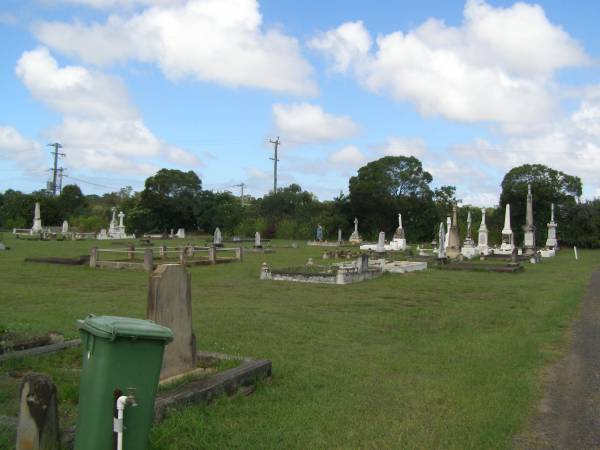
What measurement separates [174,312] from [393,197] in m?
54.1

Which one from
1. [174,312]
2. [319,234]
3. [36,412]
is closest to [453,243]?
[319,234]

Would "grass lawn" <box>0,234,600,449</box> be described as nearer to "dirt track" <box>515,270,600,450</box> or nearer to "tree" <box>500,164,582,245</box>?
"dirt track" <box>515,270,600,450</box>

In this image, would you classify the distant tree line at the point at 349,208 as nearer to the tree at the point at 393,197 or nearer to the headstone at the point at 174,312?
the tree at the point at 393,197

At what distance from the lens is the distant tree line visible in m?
53.5

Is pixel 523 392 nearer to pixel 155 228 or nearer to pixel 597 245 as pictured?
pixel 597 245

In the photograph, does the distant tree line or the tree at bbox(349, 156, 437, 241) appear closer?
the distant tree line

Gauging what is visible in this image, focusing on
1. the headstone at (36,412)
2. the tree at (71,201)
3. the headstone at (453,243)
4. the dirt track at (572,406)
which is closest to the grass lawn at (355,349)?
the dirt track at (572,406)

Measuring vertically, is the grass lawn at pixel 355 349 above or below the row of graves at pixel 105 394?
below

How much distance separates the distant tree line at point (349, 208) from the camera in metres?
53.5

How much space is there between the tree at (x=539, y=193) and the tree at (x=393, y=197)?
7.44 metres

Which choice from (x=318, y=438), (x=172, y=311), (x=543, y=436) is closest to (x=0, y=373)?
(x=172, y=311)

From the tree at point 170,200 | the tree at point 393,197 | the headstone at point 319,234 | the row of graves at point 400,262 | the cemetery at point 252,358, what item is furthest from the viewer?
the tree at point 170,200

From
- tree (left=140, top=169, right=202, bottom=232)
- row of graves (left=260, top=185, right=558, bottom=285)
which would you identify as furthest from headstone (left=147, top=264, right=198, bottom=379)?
tree (left=140, top=169, right=202, bottom=232)

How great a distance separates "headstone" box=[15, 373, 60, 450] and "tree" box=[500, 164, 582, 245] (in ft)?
175
